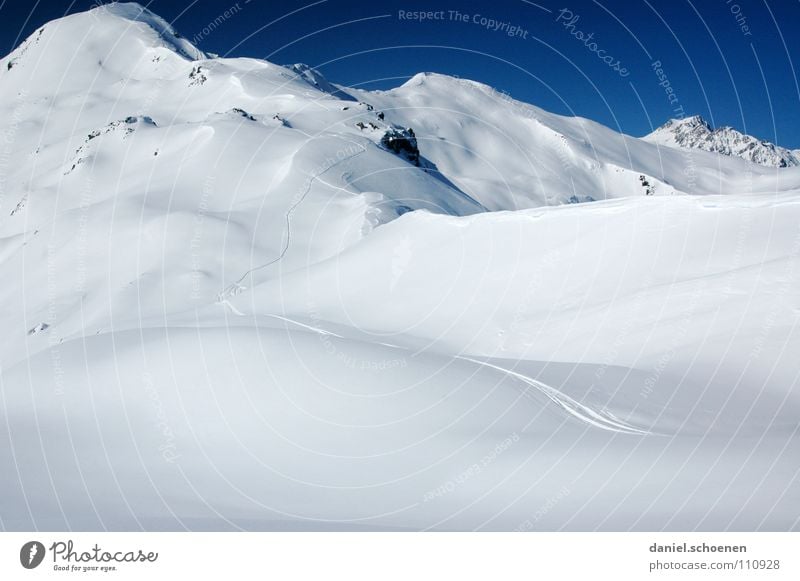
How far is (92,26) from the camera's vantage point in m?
106

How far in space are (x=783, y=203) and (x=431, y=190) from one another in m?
26.3

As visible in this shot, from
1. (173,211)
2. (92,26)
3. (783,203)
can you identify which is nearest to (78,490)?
(783,203)

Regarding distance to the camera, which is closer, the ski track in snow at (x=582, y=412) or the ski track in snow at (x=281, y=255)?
the ski track in snow at (x=582, y=412)
